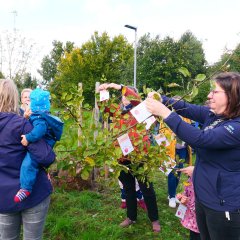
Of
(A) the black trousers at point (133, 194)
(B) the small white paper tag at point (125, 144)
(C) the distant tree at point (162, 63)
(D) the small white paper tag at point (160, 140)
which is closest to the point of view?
(B) the small white paper tag at point (125, 144)

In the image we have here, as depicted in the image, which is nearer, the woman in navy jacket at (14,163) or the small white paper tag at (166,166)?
the woman in navy jacket at (14,163)

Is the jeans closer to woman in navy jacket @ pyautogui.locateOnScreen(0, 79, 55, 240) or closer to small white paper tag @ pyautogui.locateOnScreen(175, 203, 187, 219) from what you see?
woman in navy jacket @ pyautogui.locateOnScreen(0, 79, 55, 240)

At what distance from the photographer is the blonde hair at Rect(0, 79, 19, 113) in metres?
1.99

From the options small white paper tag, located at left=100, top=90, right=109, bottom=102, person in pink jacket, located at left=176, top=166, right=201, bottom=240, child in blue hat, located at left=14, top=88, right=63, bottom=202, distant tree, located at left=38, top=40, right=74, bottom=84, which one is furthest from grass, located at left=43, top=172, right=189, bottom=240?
distant tree, located at left=38, top=40, right=74, bottom=84

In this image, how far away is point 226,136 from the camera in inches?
69.3

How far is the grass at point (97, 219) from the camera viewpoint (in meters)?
3.37

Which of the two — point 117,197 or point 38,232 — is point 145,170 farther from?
point 117,197

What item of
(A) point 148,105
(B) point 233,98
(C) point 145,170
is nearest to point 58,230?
(C) point 145,170

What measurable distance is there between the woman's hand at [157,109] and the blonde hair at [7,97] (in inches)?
36.2

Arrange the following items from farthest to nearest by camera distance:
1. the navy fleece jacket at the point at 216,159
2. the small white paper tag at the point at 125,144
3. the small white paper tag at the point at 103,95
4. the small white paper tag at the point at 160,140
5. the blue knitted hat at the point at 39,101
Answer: the small white paper tag at the point at 160,140, the small white paper tag at the point at 103,95, the small white paper tag at the point at 125,144, the blue knitted hat at the point at 39,101, the navy fleece jacket at the point at 216,159

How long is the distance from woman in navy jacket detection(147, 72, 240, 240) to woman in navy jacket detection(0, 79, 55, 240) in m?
0.83

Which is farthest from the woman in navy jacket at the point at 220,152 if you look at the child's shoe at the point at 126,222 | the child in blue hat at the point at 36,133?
the child's shoe at the point at 126,222

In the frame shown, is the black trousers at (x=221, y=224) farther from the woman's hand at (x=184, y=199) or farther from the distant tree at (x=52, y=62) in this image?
the distant tree at (x=52, y=62)

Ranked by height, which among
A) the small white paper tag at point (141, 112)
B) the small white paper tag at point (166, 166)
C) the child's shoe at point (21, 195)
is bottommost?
the small white paper tag at point (166, 166)
